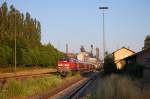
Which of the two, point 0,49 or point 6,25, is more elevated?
point 6,25

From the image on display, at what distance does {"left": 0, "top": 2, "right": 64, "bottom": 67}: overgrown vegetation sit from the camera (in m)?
71.8

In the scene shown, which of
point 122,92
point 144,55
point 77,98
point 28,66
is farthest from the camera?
point 28,66

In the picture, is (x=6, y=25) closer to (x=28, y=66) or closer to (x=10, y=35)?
(x=10, y=35)

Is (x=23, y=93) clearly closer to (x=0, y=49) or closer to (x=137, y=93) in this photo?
(x=137, y=93)

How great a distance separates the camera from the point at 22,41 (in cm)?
7750

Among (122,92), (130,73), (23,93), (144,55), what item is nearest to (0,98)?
(23,93)

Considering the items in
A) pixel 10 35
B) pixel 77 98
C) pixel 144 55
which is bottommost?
pixel 77 98

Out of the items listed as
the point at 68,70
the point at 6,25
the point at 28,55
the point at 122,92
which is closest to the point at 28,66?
the point at 28,55

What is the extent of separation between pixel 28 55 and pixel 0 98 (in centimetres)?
5900

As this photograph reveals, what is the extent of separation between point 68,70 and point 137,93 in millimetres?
36082

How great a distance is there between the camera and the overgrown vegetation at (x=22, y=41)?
7175 cm

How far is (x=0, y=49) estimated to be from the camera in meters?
69.4

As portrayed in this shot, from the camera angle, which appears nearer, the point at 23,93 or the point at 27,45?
the point at 23,93

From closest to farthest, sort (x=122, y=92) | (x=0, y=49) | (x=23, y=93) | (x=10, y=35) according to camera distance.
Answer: (x=122, y=92)
(x=23, y=93)
(x=0, y=49)
(x=10, y=35)
